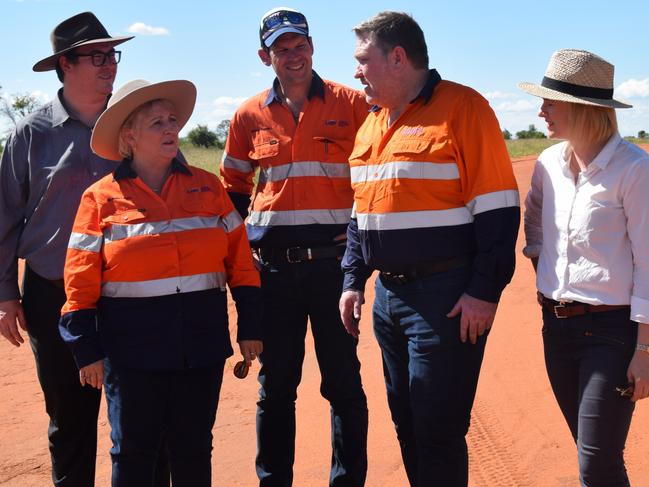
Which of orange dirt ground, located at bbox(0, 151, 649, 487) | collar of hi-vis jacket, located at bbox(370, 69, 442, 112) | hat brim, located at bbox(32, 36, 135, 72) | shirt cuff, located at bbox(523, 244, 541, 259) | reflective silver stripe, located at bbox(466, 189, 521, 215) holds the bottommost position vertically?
orange dirt ground, located at bbox(0, 151, 649, 487)

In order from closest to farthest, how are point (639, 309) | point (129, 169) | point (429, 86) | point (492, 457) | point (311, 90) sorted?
point (639, 309), point (429, 86), point (129, 169), point (311, 90), point (492, 457)

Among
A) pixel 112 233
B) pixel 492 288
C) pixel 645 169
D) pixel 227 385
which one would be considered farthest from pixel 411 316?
pixel 227 385

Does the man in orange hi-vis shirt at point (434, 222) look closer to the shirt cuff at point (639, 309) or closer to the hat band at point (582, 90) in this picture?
the hat band at point (582, 90)

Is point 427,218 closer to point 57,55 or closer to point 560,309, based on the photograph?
point 560,309

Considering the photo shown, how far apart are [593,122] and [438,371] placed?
1.21 metres

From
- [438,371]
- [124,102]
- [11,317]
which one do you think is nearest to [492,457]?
[438,371]

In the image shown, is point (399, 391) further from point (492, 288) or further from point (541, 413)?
point (541, 413)

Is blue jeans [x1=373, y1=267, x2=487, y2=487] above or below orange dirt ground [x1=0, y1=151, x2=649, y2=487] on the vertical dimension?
above

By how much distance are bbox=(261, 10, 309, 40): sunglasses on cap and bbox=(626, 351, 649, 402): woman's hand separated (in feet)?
7.86

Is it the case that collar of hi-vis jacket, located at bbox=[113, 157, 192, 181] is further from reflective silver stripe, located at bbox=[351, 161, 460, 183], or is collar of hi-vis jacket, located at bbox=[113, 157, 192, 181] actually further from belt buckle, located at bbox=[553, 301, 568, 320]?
belt buckle, located at bbox=[553, 301, 568, 320]

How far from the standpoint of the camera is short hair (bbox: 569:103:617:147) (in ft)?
10.2

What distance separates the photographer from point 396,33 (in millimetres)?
3346

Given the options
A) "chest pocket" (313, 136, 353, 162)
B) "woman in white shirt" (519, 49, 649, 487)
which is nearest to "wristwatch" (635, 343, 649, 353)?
"woman in white shirt" (519, 49, 649, 487)

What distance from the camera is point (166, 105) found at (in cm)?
361
